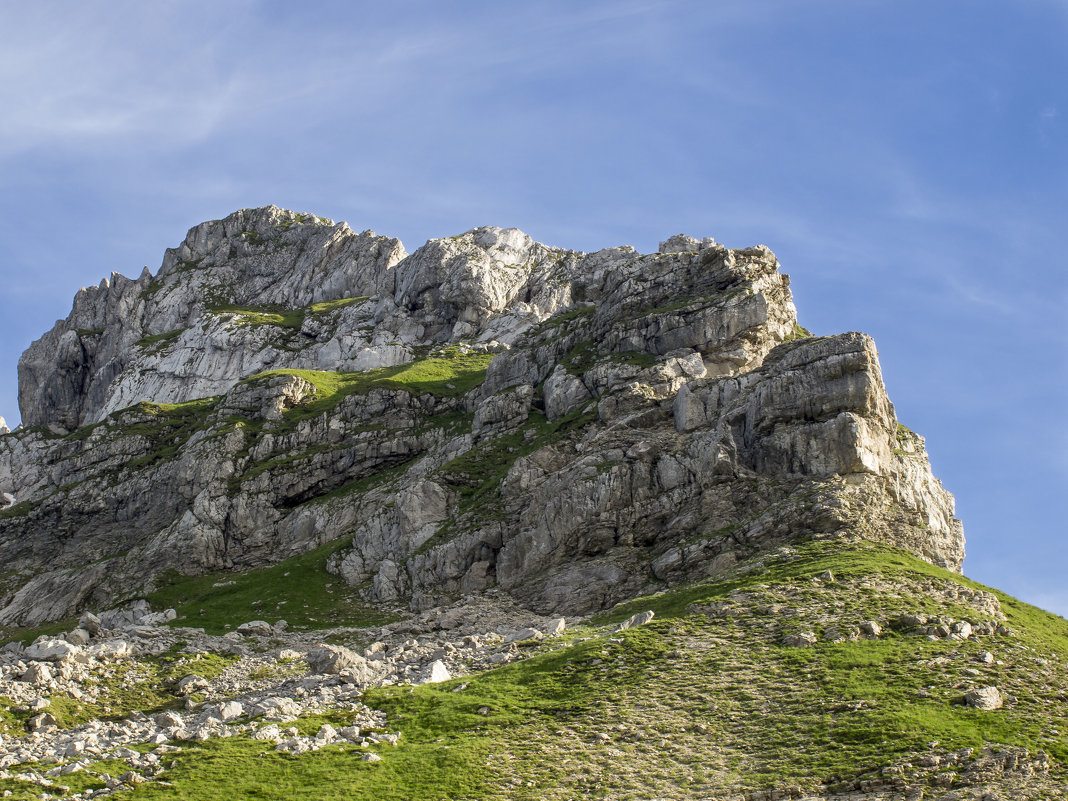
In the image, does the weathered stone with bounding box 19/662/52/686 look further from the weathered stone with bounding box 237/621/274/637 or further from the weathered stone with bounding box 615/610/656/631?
the weathered stone with bounding box 615/610/656/631

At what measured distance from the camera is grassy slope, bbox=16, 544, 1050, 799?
37.4 m

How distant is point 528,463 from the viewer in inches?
3688

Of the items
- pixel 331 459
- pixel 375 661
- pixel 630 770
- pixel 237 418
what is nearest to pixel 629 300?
pixel 331 459

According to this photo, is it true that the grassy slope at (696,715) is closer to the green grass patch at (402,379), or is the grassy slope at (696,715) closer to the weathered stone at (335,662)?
the weathered stone at (335,662)

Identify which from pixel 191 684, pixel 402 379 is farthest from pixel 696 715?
pixel 402 379

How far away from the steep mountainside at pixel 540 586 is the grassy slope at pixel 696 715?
20 centimetres

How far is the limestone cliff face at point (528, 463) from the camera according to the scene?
3031 inches

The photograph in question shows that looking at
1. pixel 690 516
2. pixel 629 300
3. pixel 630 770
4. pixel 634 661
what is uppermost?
pixel 629 300

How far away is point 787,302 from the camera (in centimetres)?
11106

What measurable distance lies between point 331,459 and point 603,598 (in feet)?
181

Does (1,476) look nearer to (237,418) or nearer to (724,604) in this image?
(237,418)

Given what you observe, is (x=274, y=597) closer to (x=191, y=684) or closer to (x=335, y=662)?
(x=191, y=684)

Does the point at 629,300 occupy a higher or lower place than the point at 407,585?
higher

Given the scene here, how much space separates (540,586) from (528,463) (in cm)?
1767
